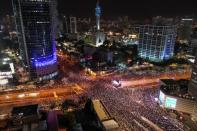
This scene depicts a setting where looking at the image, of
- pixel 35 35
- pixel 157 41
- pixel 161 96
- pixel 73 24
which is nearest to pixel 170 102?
pixel 161 96

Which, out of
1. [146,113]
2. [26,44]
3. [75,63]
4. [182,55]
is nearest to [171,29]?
[182,55]

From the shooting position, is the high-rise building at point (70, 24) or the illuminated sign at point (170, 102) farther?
the high-rise building at point (70, 24)

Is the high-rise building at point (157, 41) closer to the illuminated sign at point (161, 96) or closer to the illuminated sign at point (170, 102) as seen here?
the illuminated sign at point (161, 96)

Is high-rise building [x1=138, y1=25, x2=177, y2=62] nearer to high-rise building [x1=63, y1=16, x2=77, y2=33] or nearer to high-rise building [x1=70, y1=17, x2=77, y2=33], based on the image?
high-rise building [x1=70, y1=17, x2=77, y2=33]

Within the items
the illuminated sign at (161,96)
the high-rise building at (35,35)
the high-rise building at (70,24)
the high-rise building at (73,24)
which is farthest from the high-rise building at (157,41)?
the high-rise building at (70,24)

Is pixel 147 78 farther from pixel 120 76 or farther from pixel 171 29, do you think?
pixel 171 29

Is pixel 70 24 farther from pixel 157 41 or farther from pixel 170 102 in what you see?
pixel 170 102
